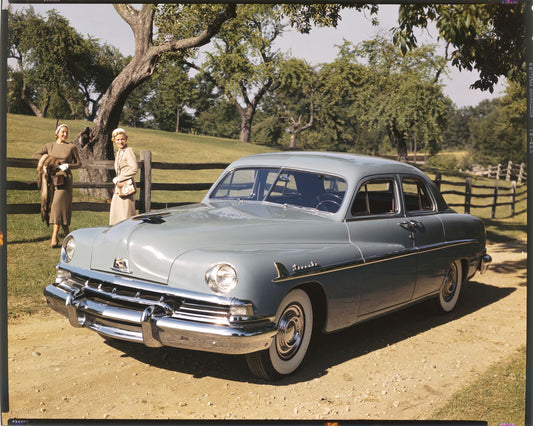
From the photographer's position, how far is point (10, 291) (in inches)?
257

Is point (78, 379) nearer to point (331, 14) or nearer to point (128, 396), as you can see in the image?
point (128, 396)

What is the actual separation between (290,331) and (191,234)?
1.01m

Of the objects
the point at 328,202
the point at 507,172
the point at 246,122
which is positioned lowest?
the point at 328,202

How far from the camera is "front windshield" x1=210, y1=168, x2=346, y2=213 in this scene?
201 inches

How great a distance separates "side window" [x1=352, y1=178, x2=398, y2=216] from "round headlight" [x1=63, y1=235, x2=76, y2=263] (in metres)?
2.35

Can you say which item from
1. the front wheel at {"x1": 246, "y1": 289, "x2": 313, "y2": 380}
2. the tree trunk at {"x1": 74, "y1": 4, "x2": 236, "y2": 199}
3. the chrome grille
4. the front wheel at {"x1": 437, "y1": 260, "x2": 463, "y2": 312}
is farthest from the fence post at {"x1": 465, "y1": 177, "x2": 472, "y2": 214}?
the chrome grille

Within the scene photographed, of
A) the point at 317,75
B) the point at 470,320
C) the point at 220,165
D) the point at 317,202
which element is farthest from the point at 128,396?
the point at 220,165

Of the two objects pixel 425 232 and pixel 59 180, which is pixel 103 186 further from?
pixel 425 232

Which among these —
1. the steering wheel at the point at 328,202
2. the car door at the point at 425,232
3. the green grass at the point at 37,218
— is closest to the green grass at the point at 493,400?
the car door at the point at 425,232

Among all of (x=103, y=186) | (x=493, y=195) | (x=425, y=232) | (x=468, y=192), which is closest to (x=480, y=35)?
(x=425, y=232)

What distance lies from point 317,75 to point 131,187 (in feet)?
10.00

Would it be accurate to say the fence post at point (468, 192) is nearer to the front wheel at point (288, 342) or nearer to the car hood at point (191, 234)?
the car hood at point (191, 234)

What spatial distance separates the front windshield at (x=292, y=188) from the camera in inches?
201

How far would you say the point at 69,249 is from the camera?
4609 mm
